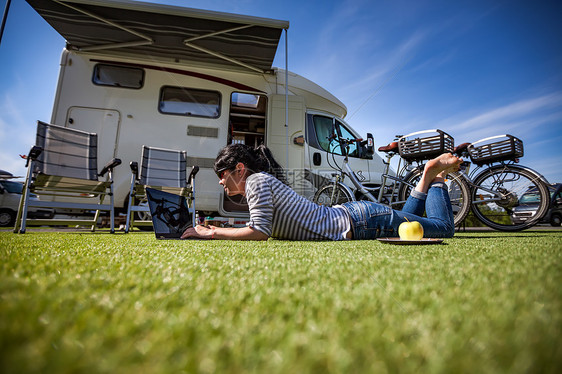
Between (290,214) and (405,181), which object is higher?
(405,181)

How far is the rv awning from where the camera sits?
147 inches

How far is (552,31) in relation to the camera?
13.7 ft

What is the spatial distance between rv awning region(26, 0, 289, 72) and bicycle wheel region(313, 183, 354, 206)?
2.37 m

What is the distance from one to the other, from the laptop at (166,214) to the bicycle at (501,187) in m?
2.94

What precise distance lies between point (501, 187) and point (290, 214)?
3.48 m

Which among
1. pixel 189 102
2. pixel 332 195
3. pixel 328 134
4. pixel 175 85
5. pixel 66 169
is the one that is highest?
pixel 175 85

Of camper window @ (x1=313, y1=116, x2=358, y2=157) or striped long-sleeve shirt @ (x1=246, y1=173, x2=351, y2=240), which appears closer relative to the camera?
striped long-sleeve shirt @ (x1=246, y1=173, x2=351, y2=240)

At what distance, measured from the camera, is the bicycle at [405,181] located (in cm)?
370

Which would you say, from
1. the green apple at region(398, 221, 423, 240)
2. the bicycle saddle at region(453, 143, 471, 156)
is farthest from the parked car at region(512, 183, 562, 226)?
the green apple at region(398, 221, 423, 240)

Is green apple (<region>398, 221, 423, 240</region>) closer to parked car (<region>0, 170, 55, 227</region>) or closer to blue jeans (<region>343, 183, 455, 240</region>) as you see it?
blue jeans (<region>343, 183, 455, 240</region>)

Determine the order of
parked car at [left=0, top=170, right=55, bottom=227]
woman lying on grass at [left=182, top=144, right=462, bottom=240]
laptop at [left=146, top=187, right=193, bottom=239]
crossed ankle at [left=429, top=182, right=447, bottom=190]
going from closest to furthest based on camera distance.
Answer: woman lying on grass at [left=182, top=144, right=462, bottom=240] < laptop at [left=146, top=187, right=193, bottom=239] < crossed ankle at [left=429, top=182, right=447, bottom=190] < parked car at [left=0, top=170, right=55, bottom=227]

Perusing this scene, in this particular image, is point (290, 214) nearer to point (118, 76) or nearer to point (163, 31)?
point (163, 31)

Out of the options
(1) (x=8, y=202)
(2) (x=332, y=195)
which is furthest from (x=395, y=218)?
(1) (x=8, y=202)

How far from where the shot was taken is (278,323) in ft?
1.20
